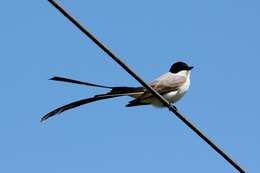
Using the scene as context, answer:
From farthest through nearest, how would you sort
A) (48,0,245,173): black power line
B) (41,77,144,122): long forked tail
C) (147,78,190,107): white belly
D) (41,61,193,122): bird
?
(147,78,190,107): white belly, (41,61,193,122): bird, (41,77,144,122): long forked tail, (48,0,245,173): black power line

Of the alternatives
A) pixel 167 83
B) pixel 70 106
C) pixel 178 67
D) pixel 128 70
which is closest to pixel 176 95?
pixel 167 83

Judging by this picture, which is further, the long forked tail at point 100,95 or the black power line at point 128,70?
the long forked tail at point 100,95

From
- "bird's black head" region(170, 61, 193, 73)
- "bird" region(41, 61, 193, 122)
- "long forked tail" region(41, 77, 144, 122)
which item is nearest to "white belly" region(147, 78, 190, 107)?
"bird" region(41, 61, 193, 122)

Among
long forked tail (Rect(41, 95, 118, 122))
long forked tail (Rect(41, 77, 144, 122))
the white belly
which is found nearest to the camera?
long forked tail (Rect(41, 77, 144, 122))

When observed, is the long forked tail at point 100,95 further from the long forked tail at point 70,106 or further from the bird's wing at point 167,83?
the bird's wing at point 167,83

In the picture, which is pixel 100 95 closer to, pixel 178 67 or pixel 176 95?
pixel 176 95

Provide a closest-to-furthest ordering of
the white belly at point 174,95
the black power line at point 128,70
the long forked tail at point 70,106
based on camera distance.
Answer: the black power line at point 128,70 → the long forked tail at point 70,106 → the white belly at point 174,95

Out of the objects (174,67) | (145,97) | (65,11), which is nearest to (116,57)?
(65,11)

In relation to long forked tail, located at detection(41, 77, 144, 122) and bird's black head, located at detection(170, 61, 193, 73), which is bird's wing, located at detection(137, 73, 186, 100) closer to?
long forked tail, located at detection(41, 77, 144, 122)

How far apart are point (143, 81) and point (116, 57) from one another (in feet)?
1.03

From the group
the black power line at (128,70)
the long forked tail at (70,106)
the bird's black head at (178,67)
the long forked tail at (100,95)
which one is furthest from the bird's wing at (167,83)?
the black power line at (128,70)

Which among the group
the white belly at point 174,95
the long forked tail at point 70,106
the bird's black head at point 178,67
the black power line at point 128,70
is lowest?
the black power line at point 128,70

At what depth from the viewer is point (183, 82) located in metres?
8.94

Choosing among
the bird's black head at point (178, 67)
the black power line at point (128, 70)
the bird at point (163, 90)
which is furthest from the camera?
Answer: the bird's black head at point (178, 67)
